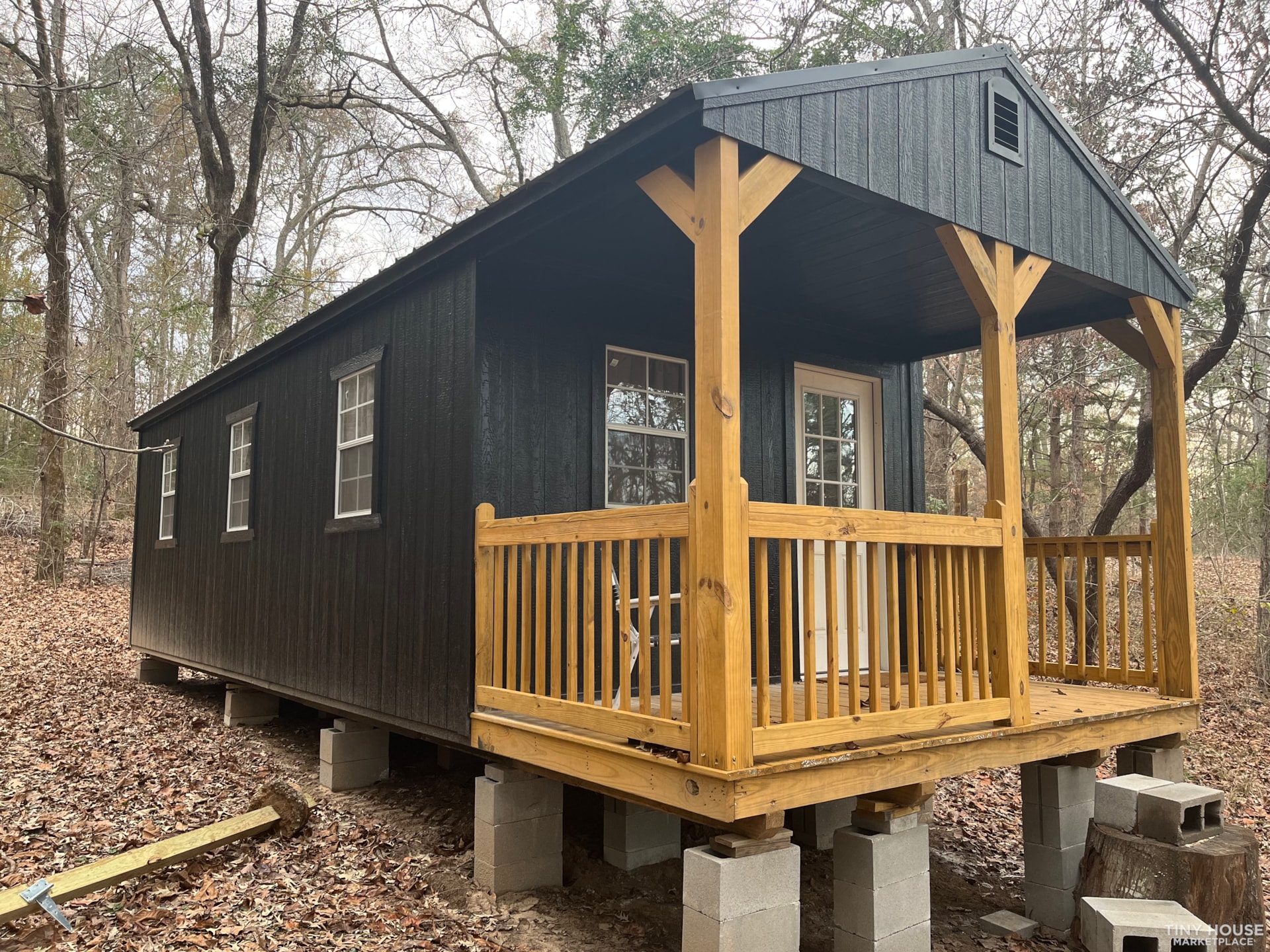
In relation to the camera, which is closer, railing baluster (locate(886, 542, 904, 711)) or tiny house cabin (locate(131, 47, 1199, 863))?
tiny house cabin (locate(131, 47, 1199, 863))

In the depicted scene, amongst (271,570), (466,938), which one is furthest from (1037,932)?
(271,570)

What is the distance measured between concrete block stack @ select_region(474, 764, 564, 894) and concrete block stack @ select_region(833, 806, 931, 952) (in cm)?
160

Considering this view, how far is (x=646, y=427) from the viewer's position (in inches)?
250

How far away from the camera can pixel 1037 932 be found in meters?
5.18

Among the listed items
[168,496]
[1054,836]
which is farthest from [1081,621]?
[168,496]

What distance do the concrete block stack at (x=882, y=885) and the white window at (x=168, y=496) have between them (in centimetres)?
924

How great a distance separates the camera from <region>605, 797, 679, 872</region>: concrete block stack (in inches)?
219

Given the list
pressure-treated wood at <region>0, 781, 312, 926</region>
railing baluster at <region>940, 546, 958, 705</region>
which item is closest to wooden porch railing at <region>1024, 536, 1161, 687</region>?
railing baluster at <region>940, 546, 958, 705</region>

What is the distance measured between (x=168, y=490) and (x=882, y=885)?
32.5 ft

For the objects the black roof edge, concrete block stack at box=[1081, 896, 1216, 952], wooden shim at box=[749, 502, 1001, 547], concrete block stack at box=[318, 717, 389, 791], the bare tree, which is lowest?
concrete block stack at box=[1081, 896, 1216, 952]

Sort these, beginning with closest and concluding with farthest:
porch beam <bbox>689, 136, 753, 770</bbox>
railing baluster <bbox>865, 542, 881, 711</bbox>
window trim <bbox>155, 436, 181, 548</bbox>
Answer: porch beam <bbox>689, 136, 753, 770</bbox> → railing baluster <bbox>865, 542, 881, 711</bbox> → window trim <bbox>155, 436, 181, 548</bbox>

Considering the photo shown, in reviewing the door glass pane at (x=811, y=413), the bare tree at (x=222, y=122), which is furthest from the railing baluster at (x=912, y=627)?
the bare tree at (x=222, y=122)

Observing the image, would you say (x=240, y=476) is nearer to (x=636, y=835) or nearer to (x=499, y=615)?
(x=499, y=615)

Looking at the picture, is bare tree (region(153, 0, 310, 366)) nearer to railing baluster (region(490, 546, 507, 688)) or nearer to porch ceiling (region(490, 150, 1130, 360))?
porch ceiling (region(490, 150, 1130, 360))
